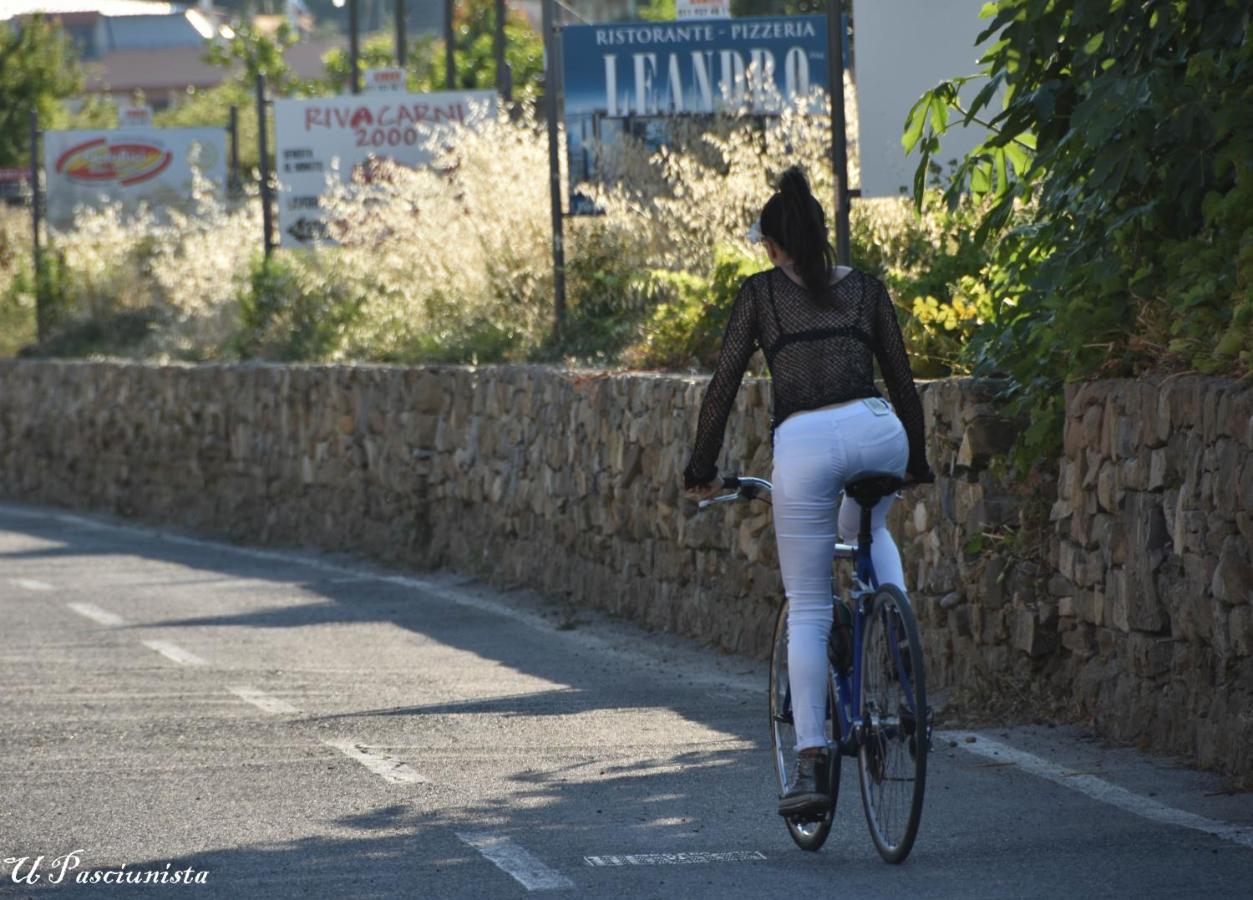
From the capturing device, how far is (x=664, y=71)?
19.7m

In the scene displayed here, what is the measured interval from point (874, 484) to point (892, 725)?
2.24 feet

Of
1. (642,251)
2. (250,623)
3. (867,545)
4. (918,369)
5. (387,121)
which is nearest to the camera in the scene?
(867,545)

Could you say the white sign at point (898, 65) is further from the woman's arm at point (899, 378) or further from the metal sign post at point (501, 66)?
the metal sign post at point (501, 66)

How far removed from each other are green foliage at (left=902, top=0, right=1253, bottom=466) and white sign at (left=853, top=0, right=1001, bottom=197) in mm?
3537

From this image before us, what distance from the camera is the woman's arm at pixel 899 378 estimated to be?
6.64m

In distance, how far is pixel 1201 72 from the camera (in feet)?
28.1

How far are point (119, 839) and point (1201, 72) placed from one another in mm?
4766

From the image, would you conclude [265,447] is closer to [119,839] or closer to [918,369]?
[918,369]

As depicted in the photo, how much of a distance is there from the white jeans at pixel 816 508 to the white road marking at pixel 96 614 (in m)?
8.54

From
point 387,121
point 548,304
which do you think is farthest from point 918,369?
point 387,121

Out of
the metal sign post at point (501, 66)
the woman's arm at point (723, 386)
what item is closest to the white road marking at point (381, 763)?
the woman's arm at point (723, 386)

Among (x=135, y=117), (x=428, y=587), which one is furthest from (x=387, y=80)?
(x=428, y=587)

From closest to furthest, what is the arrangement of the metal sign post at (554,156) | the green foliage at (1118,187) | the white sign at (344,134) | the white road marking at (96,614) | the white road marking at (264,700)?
the green foliage at (1118,187), the white road marking at (264,700), the white road marking at (96,614), the metal sign post at (554,156), the white sign at (344,134)

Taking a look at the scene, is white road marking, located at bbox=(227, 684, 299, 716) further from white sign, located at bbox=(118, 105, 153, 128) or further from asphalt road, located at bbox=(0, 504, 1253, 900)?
white sign, located at bbox=(118, 105, 153, 128)
